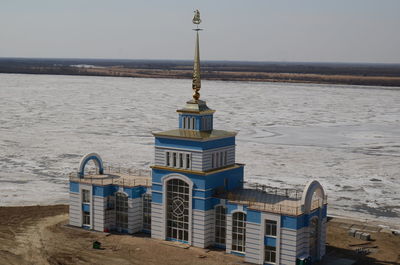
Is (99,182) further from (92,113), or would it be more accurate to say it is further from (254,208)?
(92,113)

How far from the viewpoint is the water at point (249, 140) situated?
54.7m

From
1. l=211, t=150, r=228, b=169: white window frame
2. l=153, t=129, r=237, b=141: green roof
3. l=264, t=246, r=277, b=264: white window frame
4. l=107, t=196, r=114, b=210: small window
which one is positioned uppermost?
l=153, t=129, r=237, b=141: green roof

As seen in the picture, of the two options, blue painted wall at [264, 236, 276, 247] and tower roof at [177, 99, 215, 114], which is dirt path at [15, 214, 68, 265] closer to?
tower roof at [177, 99, 215, 114]

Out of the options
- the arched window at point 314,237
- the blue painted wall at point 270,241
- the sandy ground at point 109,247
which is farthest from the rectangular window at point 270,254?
the arched window at point 314,237

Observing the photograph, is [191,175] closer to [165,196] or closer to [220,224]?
[165,196]

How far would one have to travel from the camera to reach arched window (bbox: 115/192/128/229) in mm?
42500

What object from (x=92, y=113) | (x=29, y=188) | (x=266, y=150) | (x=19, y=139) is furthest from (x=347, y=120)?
(x=29, y=188)

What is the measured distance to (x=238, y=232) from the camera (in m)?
37.8

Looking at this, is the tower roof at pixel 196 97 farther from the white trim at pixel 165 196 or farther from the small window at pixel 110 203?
the small window at pixel 110 203

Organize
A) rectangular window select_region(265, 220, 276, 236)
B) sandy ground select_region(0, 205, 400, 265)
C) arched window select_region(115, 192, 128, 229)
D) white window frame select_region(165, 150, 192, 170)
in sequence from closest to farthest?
1. rectangular window select_region(265, 220, 276, 236)
2. sandy ground select_region(0, 205, 400, 265)
3. white window frame select_region(165, 150, 192, 170)
4. arched window select_region(115, 192, 128, 229)

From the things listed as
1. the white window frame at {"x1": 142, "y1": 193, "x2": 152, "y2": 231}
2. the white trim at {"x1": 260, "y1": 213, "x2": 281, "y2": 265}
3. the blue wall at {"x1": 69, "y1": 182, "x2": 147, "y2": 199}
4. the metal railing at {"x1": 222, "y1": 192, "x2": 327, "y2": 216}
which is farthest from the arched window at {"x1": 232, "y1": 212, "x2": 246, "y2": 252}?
the blue wall at {"x1": 69, "y1": 182, "x2": 147, "y2": 199}

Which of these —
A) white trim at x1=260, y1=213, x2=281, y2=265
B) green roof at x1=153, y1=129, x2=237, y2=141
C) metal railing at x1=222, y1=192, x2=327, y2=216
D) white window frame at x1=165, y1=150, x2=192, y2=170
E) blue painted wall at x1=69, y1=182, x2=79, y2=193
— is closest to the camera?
white trim at x1=260, y1=213, x2=281, y2=265

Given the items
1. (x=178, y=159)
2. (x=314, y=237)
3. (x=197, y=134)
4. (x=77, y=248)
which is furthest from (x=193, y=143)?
(x=77, y=248)

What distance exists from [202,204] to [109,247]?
696 centimetres
